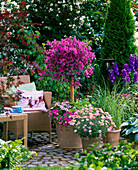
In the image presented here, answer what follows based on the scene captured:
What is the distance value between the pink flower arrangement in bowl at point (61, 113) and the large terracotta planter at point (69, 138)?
91 millimetres

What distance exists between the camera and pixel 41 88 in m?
5.43

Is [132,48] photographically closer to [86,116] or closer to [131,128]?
[131,128]

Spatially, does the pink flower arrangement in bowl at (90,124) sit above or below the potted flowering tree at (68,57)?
below

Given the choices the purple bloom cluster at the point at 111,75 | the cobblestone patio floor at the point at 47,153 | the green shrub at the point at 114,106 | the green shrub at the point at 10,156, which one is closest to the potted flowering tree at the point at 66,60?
the cobblestone patio floor at the point at 47,153

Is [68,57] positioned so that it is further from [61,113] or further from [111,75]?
[111,75]

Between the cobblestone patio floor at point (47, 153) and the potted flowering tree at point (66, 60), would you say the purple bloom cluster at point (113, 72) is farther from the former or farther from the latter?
the cobblestone patio floor at point (47, 153)

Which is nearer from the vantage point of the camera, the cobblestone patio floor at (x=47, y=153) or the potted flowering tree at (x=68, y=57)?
the cobblestone patio floor at (x=47, y=153)

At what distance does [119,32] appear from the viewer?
19.2 feet

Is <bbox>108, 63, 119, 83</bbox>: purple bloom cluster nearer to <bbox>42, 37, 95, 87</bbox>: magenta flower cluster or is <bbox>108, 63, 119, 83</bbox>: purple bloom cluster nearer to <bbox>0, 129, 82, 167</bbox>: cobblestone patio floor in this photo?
<bbox>42, 37, 95, 87</bbox>: magenta flower cluster

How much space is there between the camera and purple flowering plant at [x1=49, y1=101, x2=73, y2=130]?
3.99 metres

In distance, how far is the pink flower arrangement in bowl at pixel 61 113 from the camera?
3.99 metres

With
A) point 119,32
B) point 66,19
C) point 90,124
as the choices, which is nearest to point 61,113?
point 90,124

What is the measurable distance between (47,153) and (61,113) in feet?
1.97

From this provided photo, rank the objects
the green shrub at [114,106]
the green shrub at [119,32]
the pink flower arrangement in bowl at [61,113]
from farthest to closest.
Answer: the green shrub at [119,32]
the green shrub at [114,106]
the pink flower arrangement in bowl at [61,113]
